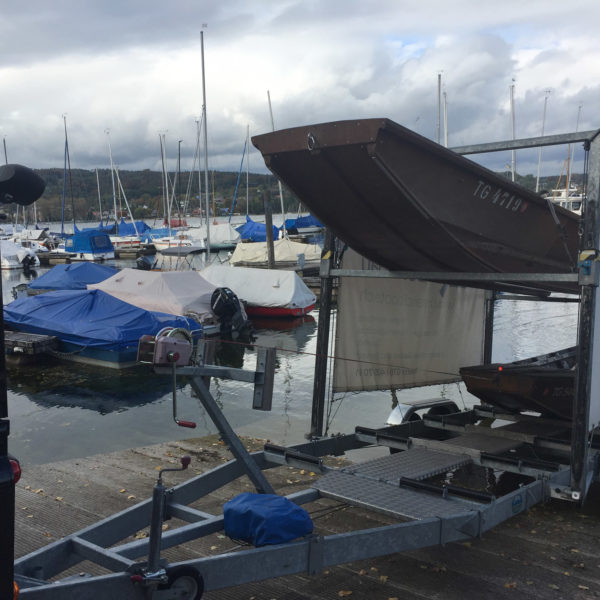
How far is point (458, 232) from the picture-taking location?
6648mm

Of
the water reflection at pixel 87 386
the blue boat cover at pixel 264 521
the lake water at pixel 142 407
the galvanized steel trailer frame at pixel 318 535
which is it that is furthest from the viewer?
the water reflection at pixel 87 386

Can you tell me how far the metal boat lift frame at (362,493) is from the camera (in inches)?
165

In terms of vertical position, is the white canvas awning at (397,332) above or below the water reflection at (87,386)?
above

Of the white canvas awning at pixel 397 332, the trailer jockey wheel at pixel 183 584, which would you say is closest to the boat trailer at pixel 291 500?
the trailer jockey wheel at pixel 183 584

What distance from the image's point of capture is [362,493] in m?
5.88

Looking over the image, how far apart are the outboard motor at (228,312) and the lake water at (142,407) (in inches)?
Result: 74.0

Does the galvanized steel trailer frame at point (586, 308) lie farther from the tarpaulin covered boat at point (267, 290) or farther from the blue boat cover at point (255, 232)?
the blue boat cover at point (255, 232)

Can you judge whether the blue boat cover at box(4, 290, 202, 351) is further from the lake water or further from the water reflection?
the lake water

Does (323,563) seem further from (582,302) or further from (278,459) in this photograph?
(582,302)

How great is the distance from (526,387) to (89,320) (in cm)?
1621

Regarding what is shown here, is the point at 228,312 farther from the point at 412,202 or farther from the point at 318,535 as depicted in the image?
the point at 318,535

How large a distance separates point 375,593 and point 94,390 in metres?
14.1

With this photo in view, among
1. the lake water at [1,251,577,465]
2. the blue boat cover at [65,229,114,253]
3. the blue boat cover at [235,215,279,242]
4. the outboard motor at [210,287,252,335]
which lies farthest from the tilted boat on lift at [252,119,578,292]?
the blue boat cover at [235,215,279,242]

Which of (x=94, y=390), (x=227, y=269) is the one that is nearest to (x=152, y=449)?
(x=94, y=390)
